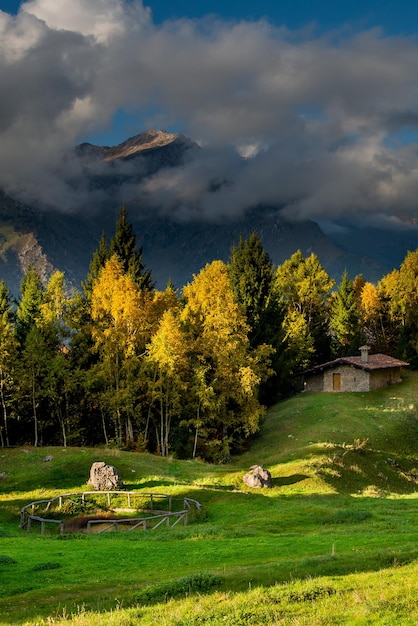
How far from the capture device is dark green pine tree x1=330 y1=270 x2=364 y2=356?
102m

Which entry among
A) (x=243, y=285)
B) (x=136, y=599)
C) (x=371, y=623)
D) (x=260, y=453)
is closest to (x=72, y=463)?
(x=260, y=453)

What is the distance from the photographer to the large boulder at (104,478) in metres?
38.6

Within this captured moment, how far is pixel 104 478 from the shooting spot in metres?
38.9

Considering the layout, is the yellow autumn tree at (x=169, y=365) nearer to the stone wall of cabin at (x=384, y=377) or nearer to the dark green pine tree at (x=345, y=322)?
the stone wall of cabin at (x=384, y=377)

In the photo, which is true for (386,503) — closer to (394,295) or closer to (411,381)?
(411,381)

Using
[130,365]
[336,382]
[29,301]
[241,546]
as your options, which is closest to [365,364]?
[336,382]

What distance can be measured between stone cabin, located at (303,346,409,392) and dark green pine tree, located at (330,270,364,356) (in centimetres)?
1545

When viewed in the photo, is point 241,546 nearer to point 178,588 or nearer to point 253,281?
point 178,588

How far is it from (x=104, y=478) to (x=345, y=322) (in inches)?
2879

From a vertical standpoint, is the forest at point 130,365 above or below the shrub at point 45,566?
above

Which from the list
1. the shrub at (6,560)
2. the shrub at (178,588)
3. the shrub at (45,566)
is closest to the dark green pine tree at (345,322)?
the shrub at (45,566)

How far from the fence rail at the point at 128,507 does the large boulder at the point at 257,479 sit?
6.17 meters

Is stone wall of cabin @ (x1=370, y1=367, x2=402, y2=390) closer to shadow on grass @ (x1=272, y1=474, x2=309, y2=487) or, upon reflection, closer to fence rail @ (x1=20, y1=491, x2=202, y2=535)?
shadow on grass @ (x1=272, y1=474, x2=309, y2=487)

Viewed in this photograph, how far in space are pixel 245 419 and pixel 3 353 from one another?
85.1 feet
